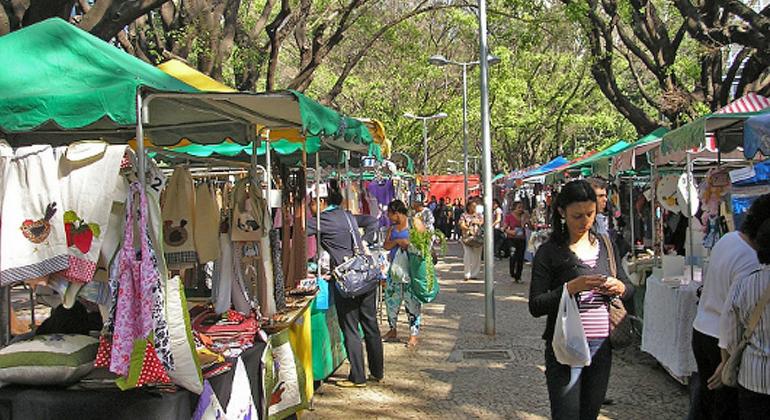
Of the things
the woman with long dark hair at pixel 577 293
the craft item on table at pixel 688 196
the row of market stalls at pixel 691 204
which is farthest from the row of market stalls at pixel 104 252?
the craft item on table at pixel 688 196

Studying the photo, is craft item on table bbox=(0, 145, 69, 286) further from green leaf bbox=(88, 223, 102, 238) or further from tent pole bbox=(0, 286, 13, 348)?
tent pole bbox=(0, 286, 13, 348)

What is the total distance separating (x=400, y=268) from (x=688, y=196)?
3411 millimetres

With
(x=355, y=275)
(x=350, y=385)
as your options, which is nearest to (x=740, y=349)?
(x=355, y=275)

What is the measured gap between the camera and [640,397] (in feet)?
22.6

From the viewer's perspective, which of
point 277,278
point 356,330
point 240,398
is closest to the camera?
point 240,398

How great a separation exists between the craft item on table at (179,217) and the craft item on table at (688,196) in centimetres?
449

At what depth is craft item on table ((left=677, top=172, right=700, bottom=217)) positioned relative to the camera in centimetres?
703

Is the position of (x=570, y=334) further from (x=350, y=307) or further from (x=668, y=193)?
(x=668, y=193)

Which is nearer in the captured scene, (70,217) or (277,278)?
(70,217)

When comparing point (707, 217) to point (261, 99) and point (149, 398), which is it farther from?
point (149, 398)

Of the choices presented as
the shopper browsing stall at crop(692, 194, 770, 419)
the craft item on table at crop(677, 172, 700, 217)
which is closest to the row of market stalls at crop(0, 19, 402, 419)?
the shopper browsing stall at crop(692, 194, 770, 419)

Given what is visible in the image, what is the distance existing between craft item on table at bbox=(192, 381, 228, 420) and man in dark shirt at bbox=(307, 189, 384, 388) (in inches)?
122

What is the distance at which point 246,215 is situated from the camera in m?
5.48

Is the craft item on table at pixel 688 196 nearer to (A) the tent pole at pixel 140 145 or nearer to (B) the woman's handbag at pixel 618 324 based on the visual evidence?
(B) the woman's handbag at pixel 618 324
